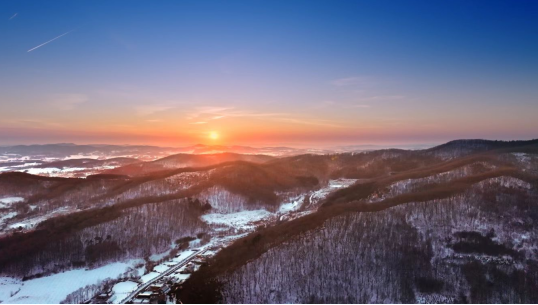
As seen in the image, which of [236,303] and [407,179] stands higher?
[407,179]

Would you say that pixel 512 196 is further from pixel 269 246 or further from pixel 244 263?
pixel 244 263

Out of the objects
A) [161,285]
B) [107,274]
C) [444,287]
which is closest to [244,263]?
[161,285]

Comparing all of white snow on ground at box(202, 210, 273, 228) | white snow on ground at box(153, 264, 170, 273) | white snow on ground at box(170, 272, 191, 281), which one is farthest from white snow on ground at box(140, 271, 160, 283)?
white snow on ground at box(202, 210, 273, 228)

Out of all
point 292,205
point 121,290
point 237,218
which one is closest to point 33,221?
point 237,218

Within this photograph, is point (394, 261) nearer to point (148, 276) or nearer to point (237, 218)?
point (148, 276)

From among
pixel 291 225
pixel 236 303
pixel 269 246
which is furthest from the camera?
pixel 291 225
